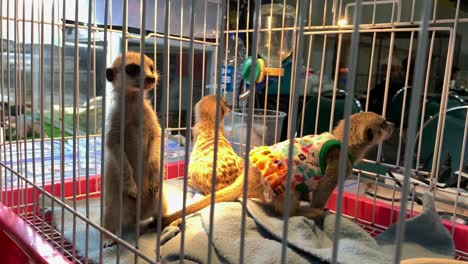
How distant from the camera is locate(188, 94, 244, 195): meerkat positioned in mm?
1324

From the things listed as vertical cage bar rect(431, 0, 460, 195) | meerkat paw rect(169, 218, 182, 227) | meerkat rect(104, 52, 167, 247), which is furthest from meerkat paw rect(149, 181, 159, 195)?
vertical cage bar rect(431, 0, 460, 195)

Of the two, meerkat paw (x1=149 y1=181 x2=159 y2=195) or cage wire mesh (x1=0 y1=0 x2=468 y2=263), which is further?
meerkat paw (x1=149 y1=181 x2=159 y2=195)

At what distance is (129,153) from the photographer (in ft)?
3.76

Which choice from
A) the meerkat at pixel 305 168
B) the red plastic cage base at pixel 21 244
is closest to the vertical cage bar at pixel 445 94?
the meerkat at pixel 305 168

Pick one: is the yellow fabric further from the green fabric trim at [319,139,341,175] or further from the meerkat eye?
the meerkat eye

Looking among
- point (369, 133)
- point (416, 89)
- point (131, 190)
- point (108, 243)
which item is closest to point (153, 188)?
point (131, 190)

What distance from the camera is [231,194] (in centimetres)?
117

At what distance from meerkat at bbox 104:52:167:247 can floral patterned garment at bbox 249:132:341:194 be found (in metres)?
0.29

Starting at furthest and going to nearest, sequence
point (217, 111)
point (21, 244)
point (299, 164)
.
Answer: point (299, 164) → point (21, 244) → point (217, 111)

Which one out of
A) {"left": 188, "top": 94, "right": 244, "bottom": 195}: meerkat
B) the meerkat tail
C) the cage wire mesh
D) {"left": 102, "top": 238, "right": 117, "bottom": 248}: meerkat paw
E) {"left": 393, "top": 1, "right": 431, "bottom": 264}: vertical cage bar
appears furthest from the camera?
{"left": 188, "top": 94, "right": 244, "bottom": 195}: meerkat

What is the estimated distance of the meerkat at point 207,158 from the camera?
4.34ft

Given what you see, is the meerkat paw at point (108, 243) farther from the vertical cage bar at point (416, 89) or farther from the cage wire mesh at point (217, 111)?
the vertical cage bar at point (416, 89)

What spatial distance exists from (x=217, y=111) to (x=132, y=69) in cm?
60

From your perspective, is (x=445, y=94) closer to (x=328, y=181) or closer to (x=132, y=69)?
(x=328, y=181)
